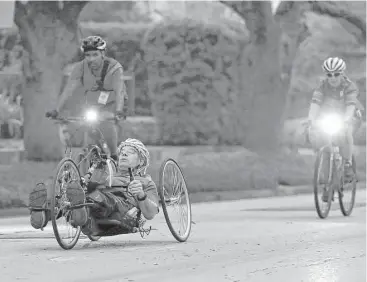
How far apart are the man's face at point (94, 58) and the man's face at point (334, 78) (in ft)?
15.0

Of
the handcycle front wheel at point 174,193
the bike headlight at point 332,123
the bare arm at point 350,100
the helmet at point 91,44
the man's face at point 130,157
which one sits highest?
the helmet at point 91,44

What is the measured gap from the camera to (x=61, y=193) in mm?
10406

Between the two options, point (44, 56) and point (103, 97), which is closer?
point (103, 97)

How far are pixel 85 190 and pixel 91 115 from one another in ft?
3.84

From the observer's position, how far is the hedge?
92.9 feet

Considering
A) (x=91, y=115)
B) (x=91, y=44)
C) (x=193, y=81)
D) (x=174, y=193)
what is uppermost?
(x=91, y=44)

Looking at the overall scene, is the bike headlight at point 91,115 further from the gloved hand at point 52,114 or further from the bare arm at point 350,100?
the bare arm at point 350,100

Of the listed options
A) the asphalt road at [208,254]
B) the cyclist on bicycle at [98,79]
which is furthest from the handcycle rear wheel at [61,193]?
the cyclist on bicycle at [98,79]

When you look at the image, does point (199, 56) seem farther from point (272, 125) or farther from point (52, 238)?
point (52, 238)

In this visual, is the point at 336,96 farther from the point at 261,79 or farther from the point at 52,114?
the point at 261,79

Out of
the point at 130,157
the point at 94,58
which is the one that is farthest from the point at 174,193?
the point at 94,58

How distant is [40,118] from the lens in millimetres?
23453

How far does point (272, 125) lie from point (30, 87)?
6.49 meters

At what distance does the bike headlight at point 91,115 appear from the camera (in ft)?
37.6
